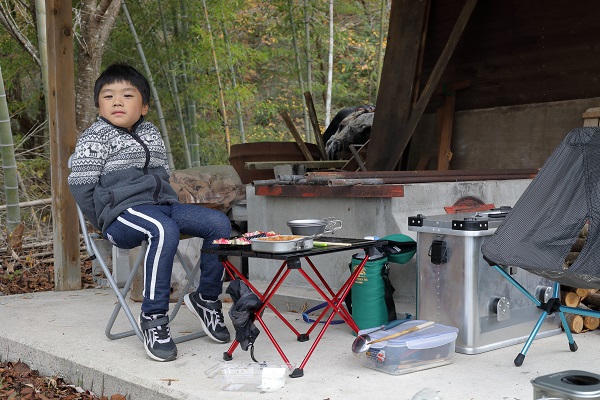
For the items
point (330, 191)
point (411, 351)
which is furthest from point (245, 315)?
point (330, 191)

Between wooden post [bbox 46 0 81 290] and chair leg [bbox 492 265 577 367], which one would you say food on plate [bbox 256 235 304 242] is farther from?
wooden post [bbox 46 0 81 290]

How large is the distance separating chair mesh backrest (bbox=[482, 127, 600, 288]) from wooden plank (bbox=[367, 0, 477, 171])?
9.36ft

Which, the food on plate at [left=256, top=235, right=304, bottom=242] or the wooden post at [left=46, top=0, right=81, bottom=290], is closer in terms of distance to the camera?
the food on plate at [left=256, top=235, right=304, bottom=242]

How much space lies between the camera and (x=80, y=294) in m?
5.27

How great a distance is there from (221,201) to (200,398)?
3061 millimetres

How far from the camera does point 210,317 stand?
3764 millimetres

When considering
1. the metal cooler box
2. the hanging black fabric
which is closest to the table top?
the hanging black fabric

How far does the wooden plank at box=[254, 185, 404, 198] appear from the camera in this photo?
430 cm

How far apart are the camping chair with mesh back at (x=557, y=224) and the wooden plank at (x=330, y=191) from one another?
3.31 feet

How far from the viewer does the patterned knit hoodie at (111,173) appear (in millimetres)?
3625

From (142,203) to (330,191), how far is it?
1.32 meters

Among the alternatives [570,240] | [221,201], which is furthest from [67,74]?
[570,240]

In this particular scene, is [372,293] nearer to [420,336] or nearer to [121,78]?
[420,336]

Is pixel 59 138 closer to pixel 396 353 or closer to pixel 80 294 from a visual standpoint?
pixel 80 294
